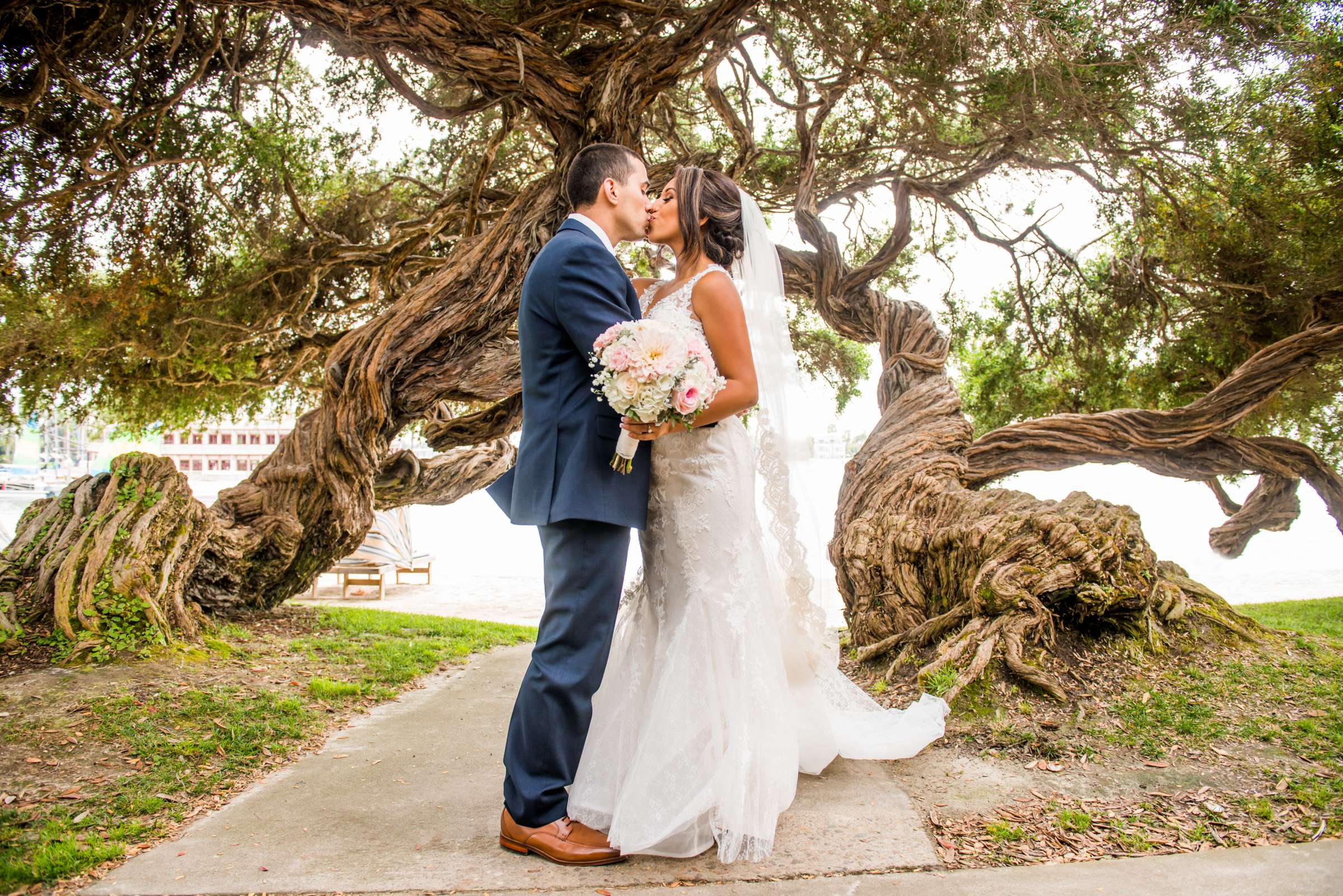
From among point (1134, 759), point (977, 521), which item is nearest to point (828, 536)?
point (977, 521)

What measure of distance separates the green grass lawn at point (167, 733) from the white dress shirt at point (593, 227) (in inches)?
102

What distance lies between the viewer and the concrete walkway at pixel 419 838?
102 inches

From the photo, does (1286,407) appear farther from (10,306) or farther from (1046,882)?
(10,306)

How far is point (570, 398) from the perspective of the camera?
9.61 feet

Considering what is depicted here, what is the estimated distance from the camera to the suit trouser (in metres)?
2.80

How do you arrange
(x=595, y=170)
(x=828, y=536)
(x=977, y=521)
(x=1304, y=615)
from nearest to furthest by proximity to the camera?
1. (x=595, y=170)
2. (x=977, y=521)
3. (x=828, y=536)
4. (x=1304, y=615)

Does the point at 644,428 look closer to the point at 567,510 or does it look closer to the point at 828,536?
the point at 567,510

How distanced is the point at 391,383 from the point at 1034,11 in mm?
4989

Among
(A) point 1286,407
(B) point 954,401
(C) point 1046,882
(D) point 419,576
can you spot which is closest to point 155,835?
(C) point 1046,882

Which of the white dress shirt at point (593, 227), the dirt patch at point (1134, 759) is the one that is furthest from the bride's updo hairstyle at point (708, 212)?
the dirt patch at point (1134, 759)

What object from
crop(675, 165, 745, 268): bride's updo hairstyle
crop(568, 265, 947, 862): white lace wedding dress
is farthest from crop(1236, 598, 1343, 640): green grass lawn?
crop(675, 165, 745, 268): bride's updo hairstyle

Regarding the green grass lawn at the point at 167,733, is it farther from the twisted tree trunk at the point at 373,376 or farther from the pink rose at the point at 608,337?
the pink rose at the point at 608,337

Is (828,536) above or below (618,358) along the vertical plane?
below

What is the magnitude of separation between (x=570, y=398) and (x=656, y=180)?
5.16 metres
